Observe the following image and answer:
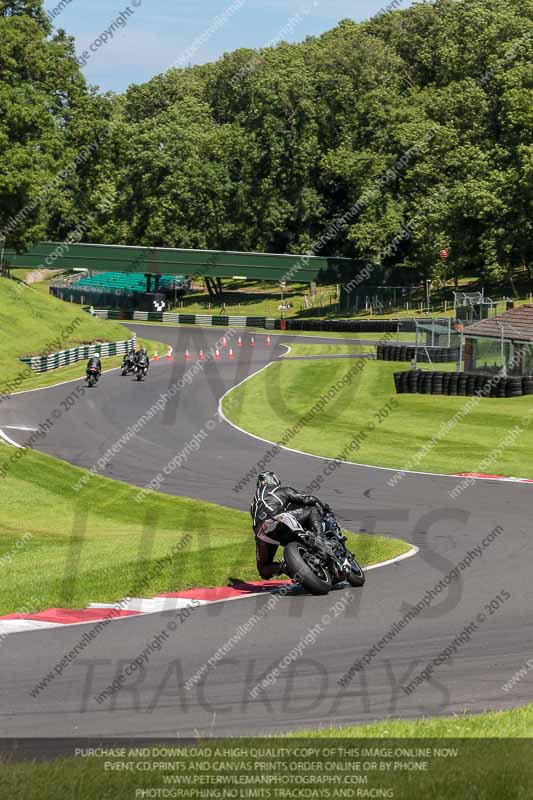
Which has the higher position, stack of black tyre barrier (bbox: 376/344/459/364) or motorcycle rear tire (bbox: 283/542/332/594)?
stack of black tyre barrier (bbox: 376/344/459/364)

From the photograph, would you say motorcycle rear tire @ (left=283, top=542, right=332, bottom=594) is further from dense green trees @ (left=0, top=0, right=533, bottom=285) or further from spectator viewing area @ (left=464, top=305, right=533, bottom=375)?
dense green trees @ (left=0, top=0, right=533, bottom=285)

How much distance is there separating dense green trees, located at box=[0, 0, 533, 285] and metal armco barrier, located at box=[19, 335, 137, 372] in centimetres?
1430

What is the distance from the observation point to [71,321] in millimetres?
66312

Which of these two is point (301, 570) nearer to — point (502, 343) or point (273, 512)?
point (273, 512)

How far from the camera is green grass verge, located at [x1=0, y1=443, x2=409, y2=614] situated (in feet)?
48.5

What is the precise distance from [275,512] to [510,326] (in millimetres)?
29852

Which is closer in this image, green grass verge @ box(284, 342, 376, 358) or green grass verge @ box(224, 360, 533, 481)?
green grass verge @ box(224, 360, 533, 481)

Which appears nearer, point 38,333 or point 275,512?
point 275,512

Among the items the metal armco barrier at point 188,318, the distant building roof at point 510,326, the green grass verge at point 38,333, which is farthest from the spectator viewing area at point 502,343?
the metal armco barrier at point 188,318

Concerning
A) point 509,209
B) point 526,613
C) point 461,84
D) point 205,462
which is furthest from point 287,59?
point 526,613

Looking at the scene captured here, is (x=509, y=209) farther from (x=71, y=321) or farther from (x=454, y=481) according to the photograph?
(x=454, y=481)

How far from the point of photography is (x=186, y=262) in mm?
92125

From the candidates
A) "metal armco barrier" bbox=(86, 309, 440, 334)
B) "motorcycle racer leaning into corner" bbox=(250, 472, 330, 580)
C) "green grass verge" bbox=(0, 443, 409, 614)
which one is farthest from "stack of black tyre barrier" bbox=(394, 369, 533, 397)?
"metal armco barrier" bbox=(86, 309, 440, 334)

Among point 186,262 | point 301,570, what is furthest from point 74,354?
point 301,570
